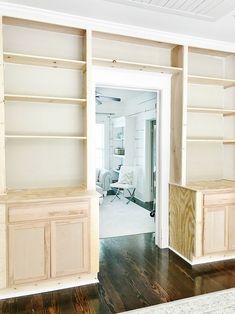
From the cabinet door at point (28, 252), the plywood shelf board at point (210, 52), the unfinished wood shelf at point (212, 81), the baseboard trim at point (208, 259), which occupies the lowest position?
the baseboard trim at point (208, 259)

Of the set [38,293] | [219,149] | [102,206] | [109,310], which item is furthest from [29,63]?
[102,206]

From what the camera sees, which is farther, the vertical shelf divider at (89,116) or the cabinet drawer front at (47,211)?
the vertical shelf divider at (89,116)

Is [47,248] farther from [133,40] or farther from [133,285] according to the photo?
[133,40]

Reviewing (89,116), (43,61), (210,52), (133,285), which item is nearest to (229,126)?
(210,52)

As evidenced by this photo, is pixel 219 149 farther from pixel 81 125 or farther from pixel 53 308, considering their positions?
pixel 53 308

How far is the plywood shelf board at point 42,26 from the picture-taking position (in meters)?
2.55

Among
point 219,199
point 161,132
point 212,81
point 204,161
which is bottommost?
point 219,199

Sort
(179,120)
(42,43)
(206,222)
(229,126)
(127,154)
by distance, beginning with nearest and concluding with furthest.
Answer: (42,43)
(206,222)
(179,120)
(229,126)
(127,154)

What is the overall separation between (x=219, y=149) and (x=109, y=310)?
2.55 metres

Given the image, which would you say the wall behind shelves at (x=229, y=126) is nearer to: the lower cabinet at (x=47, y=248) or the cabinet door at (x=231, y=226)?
the cabinet door at (x=231, y=226)

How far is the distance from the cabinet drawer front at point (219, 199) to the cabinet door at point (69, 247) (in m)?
1.40

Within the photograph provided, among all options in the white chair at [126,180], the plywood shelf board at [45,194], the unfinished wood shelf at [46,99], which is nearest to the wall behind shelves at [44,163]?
the plywood shelf board at [45,194]

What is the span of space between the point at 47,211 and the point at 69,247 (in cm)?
41

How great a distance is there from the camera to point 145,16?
2.60 meters
